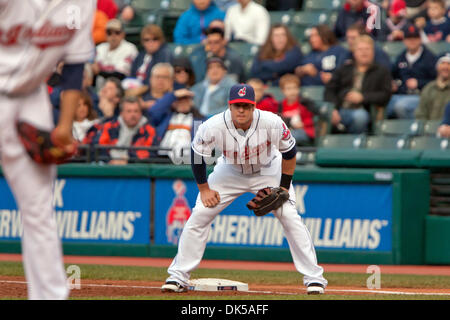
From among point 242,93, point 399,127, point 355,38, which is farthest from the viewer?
point 355,38

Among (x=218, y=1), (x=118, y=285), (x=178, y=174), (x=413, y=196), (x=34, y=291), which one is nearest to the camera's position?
(x=34, y=291)

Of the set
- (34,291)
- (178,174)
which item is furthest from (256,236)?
(34,291)

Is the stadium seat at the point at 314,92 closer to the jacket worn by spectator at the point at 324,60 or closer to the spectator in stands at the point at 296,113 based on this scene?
the jacket worn by spectator at the point at 324,60

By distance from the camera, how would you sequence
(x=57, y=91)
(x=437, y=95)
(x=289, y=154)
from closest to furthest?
(x=289, y=154)
(x=437, y=95)
(x=57, y=91)

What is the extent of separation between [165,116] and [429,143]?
3.43 metres

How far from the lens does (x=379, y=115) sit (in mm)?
12266

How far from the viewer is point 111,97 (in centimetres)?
1317

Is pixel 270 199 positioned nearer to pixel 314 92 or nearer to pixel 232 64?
pixel 314 92

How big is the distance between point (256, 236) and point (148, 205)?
147cm

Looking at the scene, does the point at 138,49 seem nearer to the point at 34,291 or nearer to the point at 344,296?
the point at 344,296

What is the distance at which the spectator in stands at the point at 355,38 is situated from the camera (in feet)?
41.2

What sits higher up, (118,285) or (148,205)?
(148,205)

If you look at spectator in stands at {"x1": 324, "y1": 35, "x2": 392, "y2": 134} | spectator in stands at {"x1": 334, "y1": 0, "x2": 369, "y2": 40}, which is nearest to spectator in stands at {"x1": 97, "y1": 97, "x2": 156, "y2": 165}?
spectator in stands at {"x1": 324, "y1": 35, "x2": 392, "y2": 134}

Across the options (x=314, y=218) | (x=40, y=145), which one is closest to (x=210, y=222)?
(x=40, y=145)
